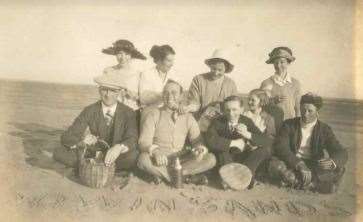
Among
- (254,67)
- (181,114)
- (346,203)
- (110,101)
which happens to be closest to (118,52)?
(110,101)

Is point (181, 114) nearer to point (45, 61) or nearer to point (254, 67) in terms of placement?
point (254, 67)

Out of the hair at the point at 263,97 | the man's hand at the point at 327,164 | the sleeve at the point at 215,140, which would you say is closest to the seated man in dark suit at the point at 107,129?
the sleeve at the point at 215,140

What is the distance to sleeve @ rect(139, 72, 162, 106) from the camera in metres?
3.60

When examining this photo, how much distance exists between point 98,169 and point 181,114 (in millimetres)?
695

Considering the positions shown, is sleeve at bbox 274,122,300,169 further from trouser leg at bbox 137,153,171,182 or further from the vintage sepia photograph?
trouser leg at bbox 137,153,171,182

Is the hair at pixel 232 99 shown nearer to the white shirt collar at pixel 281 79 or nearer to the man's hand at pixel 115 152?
the white shirt collar at pixel 281 79

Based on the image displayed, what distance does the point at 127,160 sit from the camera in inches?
139

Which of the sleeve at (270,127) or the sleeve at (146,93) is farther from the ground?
the sleeve at (146,93)

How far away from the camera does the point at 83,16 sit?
3771mm

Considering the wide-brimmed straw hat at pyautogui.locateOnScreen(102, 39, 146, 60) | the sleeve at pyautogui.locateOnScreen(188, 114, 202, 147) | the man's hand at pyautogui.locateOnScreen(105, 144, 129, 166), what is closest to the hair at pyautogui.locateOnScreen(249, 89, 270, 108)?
the sleeve at pyautogui.locateOnScreen(188, 114, 202, 147)

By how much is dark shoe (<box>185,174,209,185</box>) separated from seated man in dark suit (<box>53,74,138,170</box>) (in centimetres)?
40

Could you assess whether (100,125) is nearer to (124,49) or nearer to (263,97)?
(124,49)

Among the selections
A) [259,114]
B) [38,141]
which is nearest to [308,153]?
[259,114]

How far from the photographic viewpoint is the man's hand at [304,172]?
3.39 meters
